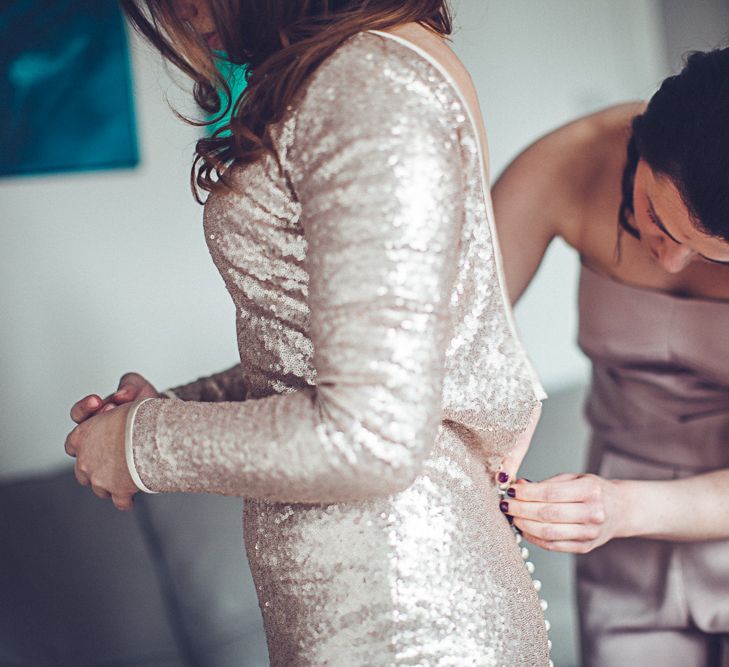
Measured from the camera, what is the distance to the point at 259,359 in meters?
0.76

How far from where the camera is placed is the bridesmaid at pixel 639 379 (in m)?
1.18

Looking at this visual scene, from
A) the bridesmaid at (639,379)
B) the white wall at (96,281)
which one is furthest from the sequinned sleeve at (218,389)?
the white wall at (96,281)

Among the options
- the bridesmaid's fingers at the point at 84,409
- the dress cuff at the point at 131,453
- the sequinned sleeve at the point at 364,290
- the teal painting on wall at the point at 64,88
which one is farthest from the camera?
the teal painting on wall at the point at 64,88

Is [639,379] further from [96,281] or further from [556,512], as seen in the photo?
[96,281]

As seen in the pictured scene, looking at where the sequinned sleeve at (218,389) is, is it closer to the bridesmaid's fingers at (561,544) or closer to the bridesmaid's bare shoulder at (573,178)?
the bridesmaid's fingers at (561,544)

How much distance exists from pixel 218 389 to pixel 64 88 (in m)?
1.09

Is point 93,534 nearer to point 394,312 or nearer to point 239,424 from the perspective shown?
point 239,424

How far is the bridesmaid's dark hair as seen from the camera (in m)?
0.94

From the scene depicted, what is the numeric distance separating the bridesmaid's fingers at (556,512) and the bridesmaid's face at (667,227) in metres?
0.36

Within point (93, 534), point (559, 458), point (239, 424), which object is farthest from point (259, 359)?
point (559, 458)

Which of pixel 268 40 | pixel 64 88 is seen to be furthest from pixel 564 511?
pixel 64 88

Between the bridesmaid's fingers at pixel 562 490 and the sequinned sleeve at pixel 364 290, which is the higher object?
the sequinned sleeve at pixel 364 290

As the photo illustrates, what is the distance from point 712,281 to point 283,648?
845 millimetres

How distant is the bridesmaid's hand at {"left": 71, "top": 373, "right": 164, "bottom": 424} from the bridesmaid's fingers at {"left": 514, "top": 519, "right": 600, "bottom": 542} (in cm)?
47
